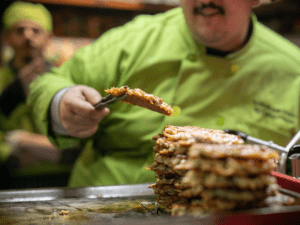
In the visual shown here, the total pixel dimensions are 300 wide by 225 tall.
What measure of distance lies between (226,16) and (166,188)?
3.64 ft

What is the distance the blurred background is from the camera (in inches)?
108

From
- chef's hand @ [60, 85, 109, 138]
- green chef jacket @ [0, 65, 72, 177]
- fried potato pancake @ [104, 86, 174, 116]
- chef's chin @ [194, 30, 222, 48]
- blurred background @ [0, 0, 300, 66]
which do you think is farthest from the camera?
blurred background @ [0, 0, 300, 66]

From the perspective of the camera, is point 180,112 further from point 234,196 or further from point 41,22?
point 41,22

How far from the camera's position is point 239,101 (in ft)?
6.19

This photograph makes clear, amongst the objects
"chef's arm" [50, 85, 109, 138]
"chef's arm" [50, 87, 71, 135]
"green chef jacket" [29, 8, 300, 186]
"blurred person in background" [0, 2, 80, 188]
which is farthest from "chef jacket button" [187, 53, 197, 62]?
"blurred person in background" [0, 2, 80, 188]

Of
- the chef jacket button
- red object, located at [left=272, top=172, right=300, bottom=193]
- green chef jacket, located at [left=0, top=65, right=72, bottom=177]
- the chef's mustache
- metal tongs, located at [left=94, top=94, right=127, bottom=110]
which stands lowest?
green chef jacket, located at [left=0, top=65, right=72, bottom=177]

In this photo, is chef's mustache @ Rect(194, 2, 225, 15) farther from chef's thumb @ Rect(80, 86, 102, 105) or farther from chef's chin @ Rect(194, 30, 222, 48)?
chef's thumb @ Rect(80, 86, 102, 105)

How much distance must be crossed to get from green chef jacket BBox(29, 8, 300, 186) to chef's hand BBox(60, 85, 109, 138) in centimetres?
19

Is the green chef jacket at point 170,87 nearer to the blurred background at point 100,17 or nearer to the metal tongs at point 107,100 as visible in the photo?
the metal tongs at point 107,100

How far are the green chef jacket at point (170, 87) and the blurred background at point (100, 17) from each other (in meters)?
0.89

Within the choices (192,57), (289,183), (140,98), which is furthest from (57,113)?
(289,183)

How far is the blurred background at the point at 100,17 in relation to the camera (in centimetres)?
276

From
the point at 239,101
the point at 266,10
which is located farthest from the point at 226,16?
the point at 266,10

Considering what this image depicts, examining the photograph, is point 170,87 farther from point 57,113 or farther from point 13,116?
point 13,116
